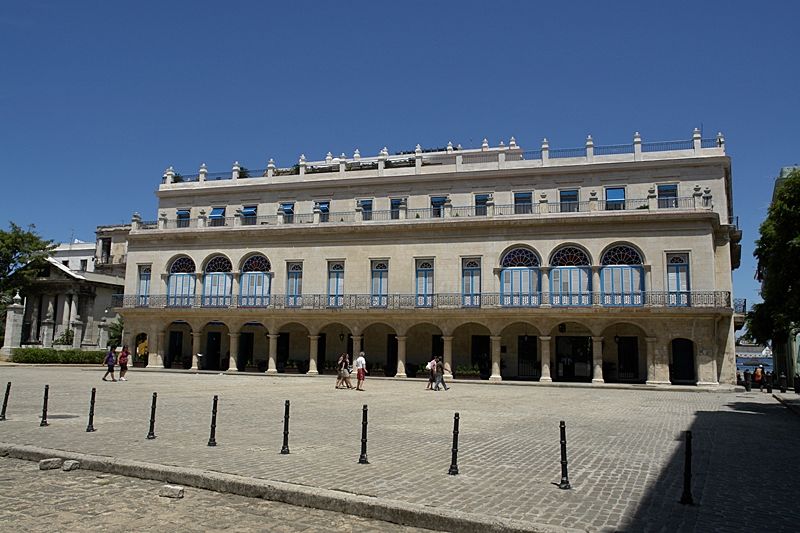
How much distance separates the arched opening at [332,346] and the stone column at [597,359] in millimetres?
12967

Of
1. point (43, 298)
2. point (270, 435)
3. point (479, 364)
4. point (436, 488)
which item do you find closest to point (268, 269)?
point (479, 364)

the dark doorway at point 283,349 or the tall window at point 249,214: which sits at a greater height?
the tall window at point 249,214

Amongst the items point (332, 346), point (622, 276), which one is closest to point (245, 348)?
point (332, 346)

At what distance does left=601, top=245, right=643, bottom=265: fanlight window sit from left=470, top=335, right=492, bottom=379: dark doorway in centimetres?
797

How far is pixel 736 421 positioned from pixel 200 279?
3137 cm

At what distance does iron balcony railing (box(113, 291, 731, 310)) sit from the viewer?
3136cm

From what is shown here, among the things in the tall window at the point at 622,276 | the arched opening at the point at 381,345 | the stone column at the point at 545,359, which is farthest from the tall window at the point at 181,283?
the tall window at the point at 622,276

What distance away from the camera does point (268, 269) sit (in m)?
38.4

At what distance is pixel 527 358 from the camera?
35.5 metres

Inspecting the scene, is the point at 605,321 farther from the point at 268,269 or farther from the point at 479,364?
the point at 268,269

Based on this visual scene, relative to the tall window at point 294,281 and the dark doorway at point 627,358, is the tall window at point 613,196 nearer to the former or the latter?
the dark doorway at point 627,358

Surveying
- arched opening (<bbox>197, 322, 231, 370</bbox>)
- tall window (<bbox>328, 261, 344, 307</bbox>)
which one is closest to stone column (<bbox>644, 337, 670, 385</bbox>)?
tall window (<bbox>328, 261, 344, 307</bbox>)

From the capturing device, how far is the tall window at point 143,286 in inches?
1586

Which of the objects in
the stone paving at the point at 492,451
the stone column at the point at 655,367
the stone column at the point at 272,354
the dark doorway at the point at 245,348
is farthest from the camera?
the dark doorway at the point at 245,348
